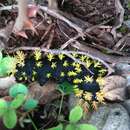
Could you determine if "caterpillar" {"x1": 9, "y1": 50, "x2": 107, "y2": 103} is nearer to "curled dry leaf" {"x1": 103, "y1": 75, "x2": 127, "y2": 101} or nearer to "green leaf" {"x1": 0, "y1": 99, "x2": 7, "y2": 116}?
"curled dry leaf" {"x1": 103, "y1": 75, "x2": 127, "y2": 101}

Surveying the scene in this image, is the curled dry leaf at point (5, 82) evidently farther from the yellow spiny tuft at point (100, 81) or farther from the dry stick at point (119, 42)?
the dry stick at point (119, 42)

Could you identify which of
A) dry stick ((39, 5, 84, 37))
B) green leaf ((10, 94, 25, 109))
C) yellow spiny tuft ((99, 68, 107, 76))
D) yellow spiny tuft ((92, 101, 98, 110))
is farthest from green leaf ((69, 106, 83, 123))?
dry stick ((39, 5, 84, 37))

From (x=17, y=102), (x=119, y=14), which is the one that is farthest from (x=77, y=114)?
(x=119, y=14)

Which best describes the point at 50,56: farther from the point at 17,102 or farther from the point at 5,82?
the point at 17,102

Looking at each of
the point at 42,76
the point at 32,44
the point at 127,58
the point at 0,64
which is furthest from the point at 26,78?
the point at 127,58

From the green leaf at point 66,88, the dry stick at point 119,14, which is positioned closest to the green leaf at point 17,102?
the green leaf at point 66,88

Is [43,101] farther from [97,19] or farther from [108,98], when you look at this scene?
[97,19]
